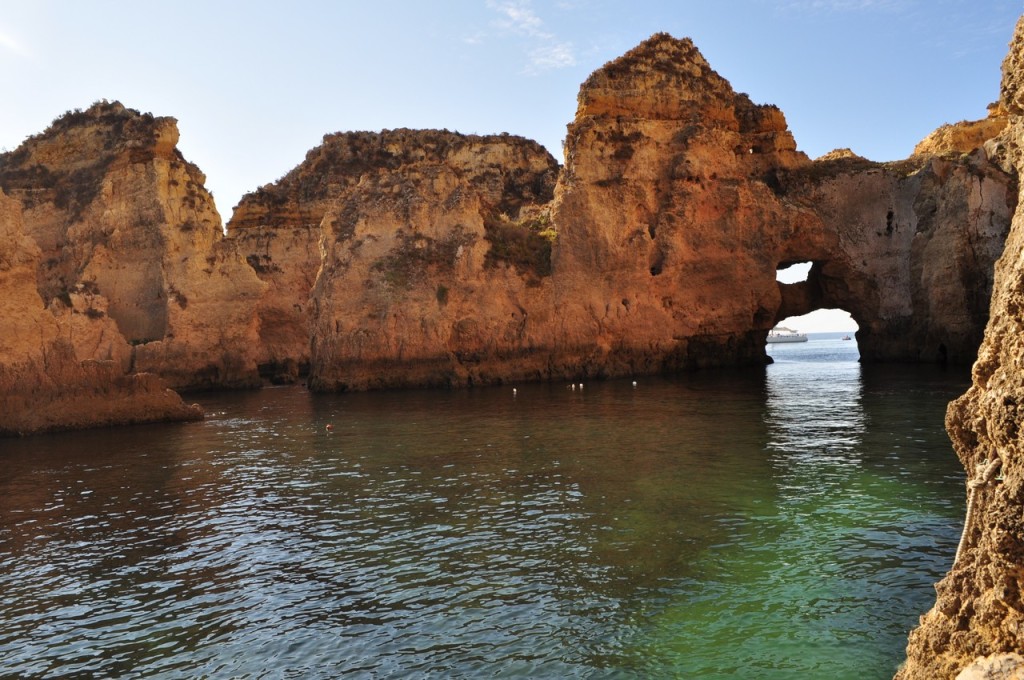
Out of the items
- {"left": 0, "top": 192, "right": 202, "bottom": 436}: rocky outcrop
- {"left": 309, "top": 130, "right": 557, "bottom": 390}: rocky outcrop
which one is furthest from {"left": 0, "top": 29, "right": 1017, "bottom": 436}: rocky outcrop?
{"left": 0, "top": 192, "right": 202, "bottom": 436}: rocky outcrop

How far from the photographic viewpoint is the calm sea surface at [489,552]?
840cm

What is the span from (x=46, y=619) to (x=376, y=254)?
3210 cm

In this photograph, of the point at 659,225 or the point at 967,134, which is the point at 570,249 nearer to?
the point at 659,225

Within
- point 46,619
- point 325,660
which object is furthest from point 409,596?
point 46,619

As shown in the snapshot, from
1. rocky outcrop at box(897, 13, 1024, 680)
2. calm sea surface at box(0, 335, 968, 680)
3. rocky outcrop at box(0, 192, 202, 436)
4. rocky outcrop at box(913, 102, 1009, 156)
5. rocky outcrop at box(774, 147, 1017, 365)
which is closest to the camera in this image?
rocky outcrop at box(897, 13, 1024, 680)

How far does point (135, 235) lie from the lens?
4434 cm

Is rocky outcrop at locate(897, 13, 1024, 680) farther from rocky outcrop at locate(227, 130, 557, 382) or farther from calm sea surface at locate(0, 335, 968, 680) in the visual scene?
rocky outcrop at locate(227, 130, 557, 382)

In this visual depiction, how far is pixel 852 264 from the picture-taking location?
1815 inches

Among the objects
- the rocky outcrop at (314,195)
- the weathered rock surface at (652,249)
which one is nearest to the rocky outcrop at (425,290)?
the weathered rock surface at (652,249)

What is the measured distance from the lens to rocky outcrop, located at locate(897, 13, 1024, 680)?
5098 millimetres

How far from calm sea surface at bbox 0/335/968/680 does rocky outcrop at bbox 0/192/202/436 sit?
4.78 m

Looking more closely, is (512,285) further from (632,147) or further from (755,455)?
(755,455)

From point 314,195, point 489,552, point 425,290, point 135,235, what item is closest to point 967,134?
point 425,290

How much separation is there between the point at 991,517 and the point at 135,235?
46789 millimetres
